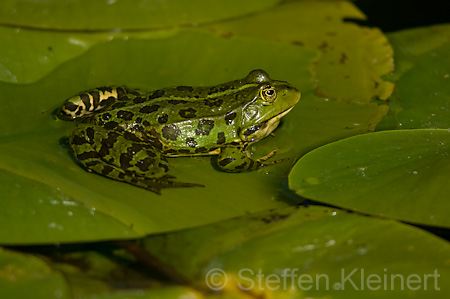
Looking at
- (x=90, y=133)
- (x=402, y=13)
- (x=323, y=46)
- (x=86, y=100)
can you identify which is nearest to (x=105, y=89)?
(x=86, y=100)

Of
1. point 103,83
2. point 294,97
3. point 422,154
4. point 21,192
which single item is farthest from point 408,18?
point 21,192

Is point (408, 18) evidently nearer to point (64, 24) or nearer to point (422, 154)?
point (422, 154)

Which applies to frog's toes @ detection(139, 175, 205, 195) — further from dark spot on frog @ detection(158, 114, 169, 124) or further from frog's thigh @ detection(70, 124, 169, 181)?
dark spot on frog @ detection(158, 114, 169, 124)

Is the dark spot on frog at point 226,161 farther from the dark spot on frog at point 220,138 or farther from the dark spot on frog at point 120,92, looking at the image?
the dark spot on frog at point 120,92

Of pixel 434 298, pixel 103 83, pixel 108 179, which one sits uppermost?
pixel 103 83

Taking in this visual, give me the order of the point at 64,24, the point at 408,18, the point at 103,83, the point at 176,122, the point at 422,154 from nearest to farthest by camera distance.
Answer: the point at 422,154 < the point at 176,122 < the point at 103,83 < the point at 64,24 < the point at 408,18

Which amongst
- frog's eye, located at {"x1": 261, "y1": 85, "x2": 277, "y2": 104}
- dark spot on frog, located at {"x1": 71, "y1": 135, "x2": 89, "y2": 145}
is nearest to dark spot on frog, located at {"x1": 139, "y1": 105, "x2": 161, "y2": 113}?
dark spot on frog, located at {"x1": 71, "y1": 135, "x2": 89, "y2": 145}
